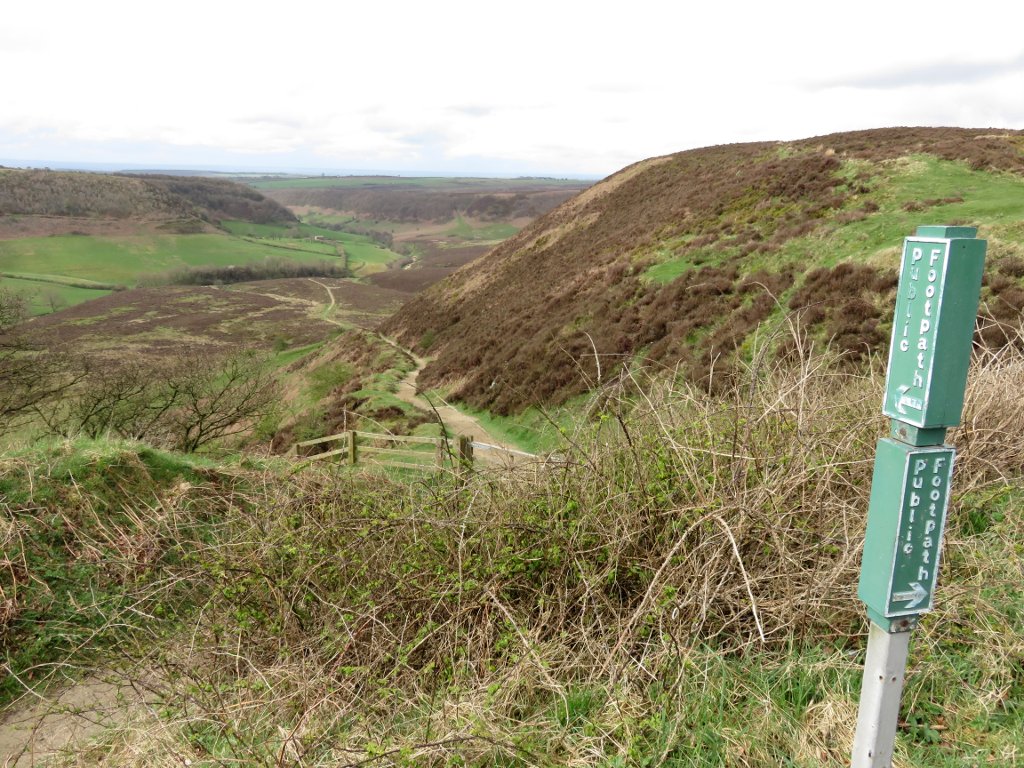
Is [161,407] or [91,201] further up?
[91,201]

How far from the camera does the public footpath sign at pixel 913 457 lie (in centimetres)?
188

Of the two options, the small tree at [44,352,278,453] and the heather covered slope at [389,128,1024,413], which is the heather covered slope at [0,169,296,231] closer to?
the small tree at [44,352,278,453]

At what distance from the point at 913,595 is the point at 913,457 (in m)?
0.49

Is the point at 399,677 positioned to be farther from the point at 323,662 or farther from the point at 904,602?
the point at 904,602

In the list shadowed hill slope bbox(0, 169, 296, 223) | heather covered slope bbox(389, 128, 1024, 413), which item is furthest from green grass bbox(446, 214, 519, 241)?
heather covered slope bbox(389, 128, 1024, 413)

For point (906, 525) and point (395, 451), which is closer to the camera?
point (906, 525)

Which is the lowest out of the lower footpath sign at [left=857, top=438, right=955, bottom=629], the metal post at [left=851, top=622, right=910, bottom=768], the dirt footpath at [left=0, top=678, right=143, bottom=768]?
the dirt footpath at [left=0, top=678, right=143, bottom=768]

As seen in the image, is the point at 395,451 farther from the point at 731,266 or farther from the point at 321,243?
the point at 321,243

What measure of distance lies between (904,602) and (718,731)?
3.87 ft

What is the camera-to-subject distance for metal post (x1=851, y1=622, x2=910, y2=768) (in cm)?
210

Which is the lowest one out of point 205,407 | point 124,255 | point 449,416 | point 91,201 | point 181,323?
point 181,323

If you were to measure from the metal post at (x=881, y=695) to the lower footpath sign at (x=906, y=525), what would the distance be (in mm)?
84

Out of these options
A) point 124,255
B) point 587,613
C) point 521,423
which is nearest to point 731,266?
point 521,423

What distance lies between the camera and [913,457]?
2.00 meters
